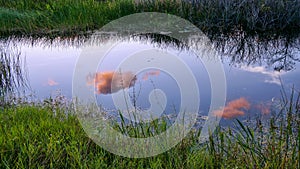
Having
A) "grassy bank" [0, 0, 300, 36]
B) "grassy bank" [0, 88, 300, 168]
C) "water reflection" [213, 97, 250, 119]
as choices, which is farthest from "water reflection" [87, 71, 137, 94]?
"grassy bank" [0, 0, 300, 36]

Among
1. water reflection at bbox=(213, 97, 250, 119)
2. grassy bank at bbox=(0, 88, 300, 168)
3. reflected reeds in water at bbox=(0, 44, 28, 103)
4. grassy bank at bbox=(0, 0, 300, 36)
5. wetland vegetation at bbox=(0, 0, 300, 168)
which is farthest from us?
grassy bank at bbox=(0, 0, 300, 36)

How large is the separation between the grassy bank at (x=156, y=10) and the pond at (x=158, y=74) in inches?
30.9

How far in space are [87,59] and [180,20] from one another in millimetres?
3223

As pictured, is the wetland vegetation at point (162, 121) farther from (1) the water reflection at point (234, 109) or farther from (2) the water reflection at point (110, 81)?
(2) the water reflection at point (110, 81)

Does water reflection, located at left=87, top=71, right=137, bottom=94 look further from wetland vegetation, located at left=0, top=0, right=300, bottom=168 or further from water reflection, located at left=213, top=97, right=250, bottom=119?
water reflection, located at left=213, top=97, right=250, bottom=119

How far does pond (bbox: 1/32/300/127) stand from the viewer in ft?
15.6

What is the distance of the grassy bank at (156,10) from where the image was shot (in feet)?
28.5

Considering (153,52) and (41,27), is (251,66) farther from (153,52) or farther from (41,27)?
(41,27)

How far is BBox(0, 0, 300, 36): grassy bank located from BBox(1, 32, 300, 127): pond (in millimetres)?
784

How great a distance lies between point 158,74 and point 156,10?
14.8 feet

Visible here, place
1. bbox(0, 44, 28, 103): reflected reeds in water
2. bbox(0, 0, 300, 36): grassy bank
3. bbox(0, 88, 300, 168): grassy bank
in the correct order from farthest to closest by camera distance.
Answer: bbox(0, 0, 300, 36): grassy bank
bbox(0, 44, 28, 103): reflected reeds in water
bbox(0, 88, 300, 168): grassy bank

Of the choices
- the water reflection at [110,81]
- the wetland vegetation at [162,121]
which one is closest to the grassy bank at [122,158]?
the wetland vegetation at [162,121]

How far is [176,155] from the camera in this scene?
9.50 ft

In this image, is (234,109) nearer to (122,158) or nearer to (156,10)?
(122,158)
